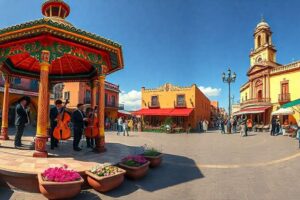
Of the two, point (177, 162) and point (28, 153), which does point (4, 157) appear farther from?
point (177, 162)

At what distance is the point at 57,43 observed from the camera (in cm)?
658

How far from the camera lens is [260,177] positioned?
A: 5.87 m

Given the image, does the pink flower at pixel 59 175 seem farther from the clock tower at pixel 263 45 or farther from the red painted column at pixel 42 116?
the clock tower at pixel 263 45

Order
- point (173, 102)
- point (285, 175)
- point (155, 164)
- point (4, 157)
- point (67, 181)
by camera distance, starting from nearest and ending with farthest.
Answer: point (67, 181) < point (4, 157) < point (285, 175) < point (155, 164) < point (173, 102)

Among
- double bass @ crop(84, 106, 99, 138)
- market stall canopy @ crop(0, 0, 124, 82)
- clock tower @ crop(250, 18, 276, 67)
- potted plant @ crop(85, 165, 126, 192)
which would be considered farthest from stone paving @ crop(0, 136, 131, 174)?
clock tower @ crop(250, 18, 276, 67)

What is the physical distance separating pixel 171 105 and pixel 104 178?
25.6 m

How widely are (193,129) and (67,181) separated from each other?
24609 mm

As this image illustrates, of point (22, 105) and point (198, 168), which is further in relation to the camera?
point (22, 105)

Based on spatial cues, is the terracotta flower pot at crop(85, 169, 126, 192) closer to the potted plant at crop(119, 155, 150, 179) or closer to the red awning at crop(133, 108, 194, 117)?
the potted plant at crop(119, 155, 150, 179)

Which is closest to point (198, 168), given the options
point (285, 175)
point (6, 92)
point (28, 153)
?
point (285, 175)

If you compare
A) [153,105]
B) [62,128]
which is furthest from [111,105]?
[62,128]

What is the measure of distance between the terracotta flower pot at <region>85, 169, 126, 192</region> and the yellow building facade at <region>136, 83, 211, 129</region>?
22283mm

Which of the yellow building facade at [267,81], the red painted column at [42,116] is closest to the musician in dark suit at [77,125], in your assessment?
the red painted column at [42,116]

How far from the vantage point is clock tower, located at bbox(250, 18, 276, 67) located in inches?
1358
